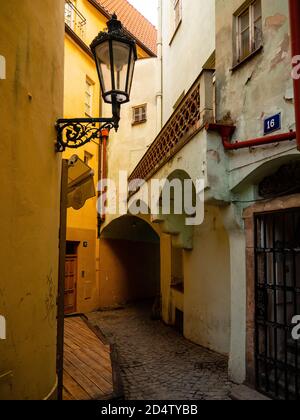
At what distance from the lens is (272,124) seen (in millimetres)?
4898

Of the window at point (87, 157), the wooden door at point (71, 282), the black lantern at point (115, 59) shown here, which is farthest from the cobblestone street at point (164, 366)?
the window at point (87, 157)

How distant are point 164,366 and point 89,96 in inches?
426

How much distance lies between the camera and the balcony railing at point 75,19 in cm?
1354

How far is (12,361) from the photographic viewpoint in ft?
10.6

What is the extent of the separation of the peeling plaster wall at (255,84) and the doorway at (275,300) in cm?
89

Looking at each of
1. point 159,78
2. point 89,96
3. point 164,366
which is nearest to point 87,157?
point 89,96

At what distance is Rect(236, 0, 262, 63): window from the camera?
→ 5.55 metres

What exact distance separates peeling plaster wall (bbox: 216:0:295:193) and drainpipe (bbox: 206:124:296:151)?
101 mm

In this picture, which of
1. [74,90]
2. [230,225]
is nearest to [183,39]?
[74,90]

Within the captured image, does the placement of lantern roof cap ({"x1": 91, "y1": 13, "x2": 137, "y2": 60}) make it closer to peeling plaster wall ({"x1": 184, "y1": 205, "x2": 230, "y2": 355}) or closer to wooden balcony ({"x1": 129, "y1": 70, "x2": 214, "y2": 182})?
wooden balcony ({"x1": 129, "y1": 70, "x2": 214, "y2": 182})

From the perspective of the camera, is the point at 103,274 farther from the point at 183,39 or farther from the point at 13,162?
the point at 13,162

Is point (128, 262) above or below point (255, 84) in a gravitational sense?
below

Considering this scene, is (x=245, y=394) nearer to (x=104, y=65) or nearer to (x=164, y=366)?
(x=164, y=366)
